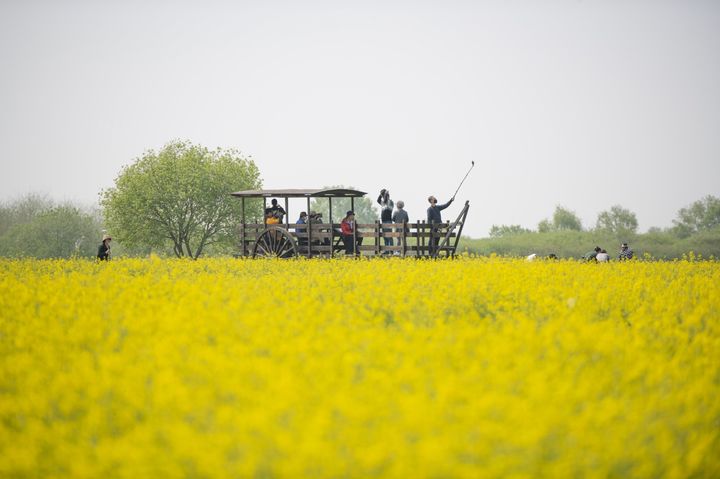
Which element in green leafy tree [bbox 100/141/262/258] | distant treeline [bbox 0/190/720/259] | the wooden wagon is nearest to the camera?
the wooden wagon

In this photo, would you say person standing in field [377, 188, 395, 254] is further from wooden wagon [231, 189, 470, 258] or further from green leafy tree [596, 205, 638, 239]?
green leafy tree [596, 205, 638, 239]

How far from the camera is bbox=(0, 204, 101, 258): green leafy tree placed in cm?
6994

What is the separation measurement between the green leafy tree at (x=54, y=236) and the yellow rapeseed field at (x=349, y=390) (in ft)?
203

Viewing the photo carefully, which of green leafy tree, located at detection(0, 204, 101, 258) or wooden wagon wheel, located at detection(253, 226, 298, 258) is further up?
green leafy tree, located at detection(0, 204, 101, 258)

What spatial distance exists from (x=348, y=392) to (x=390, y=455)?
4.16ft

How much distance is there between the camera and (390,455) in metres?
5.01

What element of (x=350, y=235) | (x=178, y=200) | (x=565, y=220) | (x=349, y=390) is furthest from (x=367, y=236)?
(x=565, y=220)

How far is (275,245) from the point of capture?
1011 inches

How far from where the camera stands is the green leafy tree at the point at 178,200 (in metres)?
54.7

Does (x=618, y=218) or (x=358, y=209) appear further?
(x=358, y=209)

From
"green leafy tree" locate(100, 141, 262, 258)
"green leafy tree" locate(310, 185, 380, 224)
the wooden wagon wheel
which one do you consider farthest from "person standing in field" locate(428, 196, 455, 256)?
"green leafy tree" locate(310, 185, 380, 224)

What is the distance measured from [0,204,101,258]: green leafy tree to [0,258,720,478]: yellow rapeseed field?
6198 cm

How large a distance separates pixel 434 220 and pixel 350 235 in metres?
2.86

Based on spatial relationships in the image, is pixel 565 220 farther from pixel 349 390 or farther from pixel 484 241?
pixel 349 390
